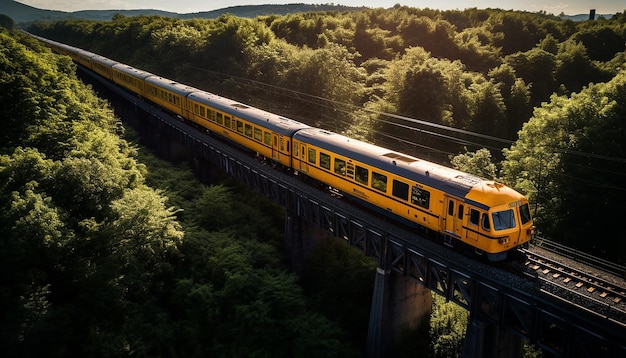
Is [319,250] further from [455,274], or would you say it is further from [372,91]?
[372,91]

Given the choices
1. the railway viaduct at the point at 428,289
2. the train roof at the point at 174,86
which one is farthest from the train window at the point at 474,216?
the train roof at the point at 174,86

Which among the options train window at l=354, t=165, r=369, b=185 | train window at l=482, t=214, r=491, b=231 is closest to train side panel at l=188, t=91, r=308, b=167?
train window at l=354, t=165, r=369, b=185

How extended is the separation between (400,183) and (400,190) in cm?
33

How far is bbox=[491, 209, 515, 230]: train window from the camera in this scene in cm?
1639

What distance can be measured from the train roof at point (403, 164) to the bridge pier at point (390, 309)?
503cm

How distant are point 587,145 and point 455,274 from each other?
16656 millimetres

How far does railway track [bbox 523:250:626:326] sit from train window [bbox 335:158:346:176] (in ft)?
31.3

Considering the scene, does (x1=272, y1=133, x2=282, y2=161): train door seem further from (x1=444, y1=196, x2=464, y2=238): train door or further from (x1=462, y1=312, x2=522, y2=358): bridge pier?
(x1=462, y1=312, x2=522, y2=358): bridge pier

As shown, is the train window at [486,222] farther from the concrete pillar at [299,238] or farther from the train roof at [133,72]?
the train roof at [133,72]

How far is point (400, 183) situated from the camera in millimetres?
19578

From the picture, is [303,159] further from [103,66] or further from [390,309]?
[103,66]

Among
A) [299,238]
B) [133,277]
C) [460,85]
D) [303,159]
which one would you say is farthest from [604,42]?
[133,277]

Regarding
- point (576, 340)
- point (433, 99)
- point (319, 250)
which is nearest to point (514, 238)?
point (576, 340)

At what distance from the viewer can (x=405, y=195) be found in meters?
19.5
